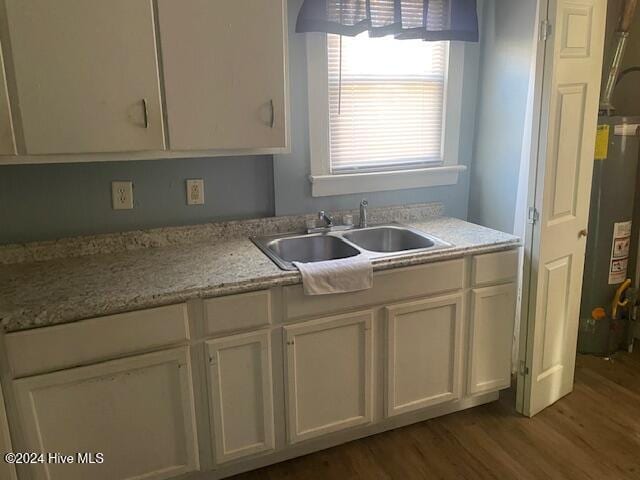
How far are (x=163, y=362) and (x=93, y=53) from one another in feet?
3.56

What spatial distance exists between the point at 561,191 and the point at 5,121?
221cm

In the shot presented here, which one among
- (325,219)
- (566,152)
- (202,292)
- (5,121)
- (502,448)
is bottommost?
(502,448)

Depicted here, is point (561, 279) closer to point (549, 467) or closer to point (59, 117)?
point (549, 467)

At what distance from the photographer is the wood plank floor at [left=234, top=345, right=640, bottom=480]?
2.10 metres

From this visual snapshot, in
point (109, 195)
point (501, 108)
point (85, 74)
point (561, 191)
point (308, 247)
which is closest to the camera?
point (85, 74)

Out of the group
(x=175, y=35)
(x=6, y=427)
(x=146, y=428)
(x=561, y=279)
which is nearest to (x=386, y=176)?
(x=561, y=279)

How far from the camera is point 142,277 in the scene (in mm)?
1860

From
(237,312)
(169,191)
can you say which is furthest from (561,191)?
(169,191)

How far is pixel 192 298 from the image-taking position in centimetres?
176

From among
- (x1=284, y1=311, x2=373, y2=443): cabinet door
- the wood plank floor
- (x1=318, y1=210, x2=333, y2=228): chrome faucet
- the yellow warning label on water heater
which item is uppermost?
the yellow warning label on water heater

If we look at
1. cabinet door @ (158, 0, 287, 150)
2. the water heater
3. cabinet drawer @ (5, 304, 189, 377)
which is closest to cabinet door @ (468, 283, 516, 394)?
the water heater

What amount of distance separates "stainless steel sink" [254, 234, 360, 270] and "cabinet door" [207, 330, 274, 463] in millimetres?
538

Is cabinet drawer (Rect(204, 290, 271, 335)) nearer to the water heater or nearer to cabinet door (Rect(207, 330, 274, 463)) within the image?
cabinet door (Rect(207, 330, 274, 463))

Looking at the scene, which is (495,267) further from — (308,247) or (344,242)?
(308,247)
